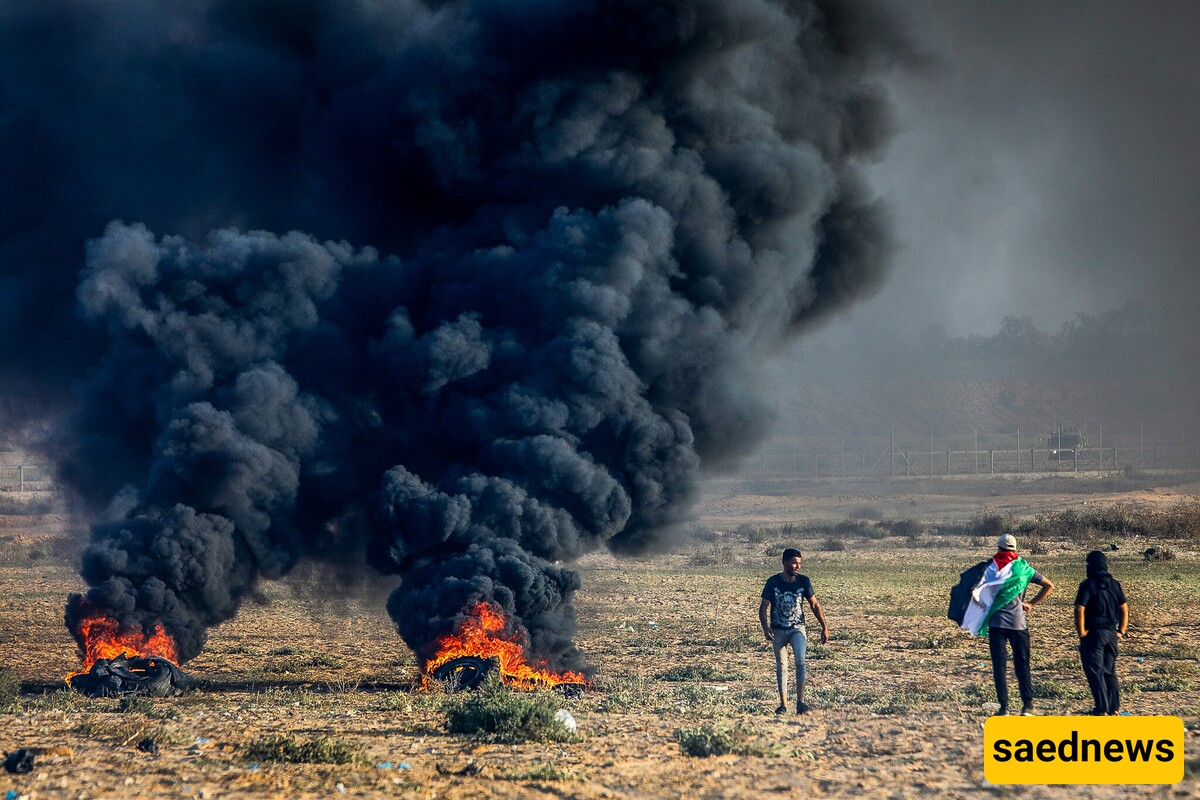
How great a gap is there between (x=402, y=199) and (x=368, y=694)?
1421 centimetres

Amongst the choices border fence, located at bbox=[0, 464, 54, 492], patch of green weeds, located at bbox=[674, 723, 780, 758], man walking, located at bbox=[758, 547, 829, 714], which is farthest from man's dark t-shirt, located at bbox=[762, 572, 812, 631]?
border fence, located at bbox=[0, 464, 54, 492]

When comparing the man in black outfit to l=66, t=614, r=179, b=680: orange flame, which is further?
l=66, t=614, r=179, b=680: orange flame

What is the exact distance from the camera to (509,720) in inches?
644

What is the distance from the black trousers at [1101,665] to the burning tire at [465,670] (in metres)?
11.0

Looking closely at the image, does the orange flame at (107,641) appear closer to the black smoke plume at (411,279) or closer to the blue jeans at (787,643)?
the black smoke plume at (411,279)

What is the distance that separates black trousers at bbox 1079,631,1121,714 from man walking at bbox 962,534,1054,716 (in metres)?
0.71

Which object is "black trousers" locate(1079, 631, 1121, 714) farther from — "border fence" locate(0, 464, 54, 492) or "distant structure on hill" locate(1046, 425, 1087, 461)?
"distant structure on hill" locate(1046, 425, 1087, 461)

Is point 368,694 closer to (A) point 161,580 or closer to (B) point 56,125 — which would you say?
(A) point 161,580

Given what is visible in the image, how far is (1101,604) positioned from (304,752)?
9899 millimetres

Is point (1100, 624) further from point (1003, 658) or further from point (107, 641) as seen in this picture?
point (107, 641)

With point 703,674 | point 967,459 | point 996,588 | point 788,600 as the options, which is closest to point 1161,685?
point 996,588

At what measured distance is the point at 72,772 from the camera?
46.7 feet

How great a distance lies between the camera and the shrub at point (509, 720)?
52.9 feet

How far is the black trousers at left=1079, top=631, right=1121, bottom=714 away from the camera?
1541 cm
